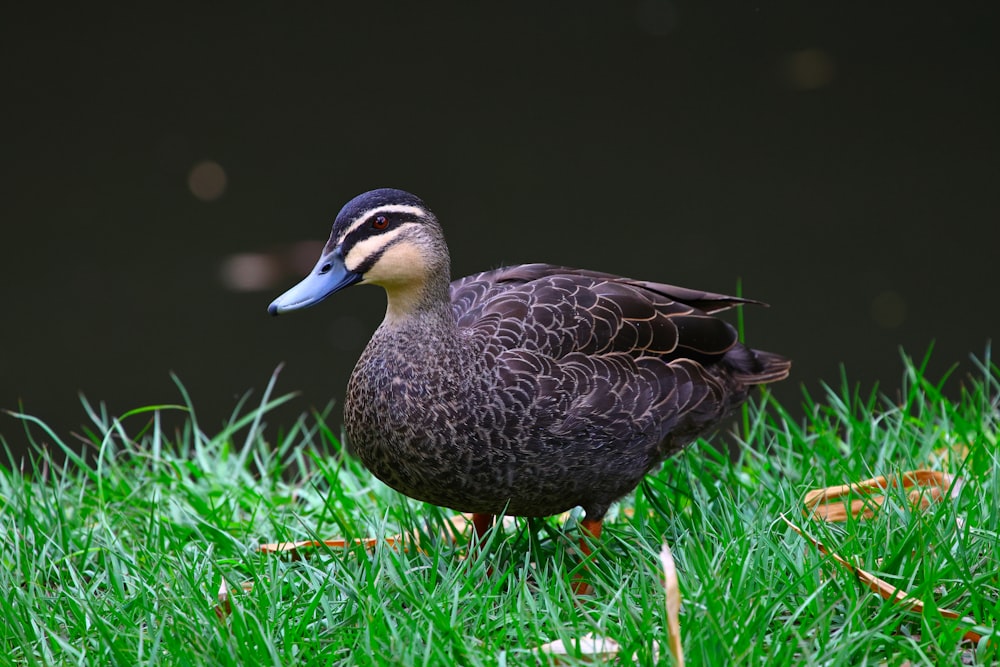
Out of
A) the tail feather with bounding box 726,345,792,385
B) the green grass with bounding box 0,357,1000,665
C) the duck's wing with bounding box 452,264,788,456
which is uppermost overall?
the duck's wing with bounding box 452,264,788,456

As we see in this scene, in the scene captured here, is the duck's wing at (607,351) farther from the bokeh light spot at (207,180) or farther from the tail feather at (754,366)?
the bokeh light spot at (207,180)

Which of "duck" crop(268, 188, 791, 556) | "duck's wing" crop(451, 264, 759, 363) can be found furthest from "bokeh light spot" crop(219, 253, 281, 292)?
"duck" crop(268, 188, 791, 556)

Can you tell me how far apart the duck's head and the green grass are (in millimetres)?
653

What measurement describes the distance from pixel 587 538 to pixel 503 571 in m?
0.22

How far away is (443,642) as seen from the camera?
241 centimetres

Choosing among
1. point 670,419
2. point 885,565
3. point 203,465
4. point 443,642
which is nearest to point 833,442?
point 670,419

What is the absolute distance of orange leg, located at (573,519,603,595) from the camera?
9.42 ft

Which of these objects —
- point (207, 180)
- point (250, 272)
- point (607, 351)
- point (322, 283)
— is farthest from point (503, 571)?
point (207, 180)

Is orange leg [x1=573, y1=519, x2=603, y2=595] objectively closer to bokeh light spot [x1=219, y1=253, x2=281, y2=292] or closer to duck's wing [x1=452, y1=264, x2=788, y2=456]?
duck's wing [x1=452, y1=264, x2=788, y2=456]

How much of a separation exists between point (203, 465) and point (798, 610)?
2.10 metres

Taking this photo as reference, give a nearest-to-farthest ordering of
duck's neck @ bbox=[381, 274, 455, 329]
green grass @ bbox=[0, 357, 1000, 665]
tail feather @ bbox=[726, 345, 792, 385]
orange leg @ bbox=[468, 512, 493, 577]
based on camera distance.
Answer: green grass @ bbox=[0, 357, 1000, 665] < duck's neck @ bbox=[381, 274, 455, 329] < orange leg @ bbox=[468, 512, 493, 577] < tail feather @ bbox=[726, 345, 792, 385]

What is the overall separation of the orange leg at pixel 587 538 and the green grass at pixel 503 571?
4cm

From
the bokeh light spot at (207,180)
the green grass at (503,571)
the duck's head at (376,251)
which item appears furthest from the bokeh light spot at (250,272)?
the duck's head at (376,251)

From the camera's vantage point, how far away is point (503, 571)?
289 cm
